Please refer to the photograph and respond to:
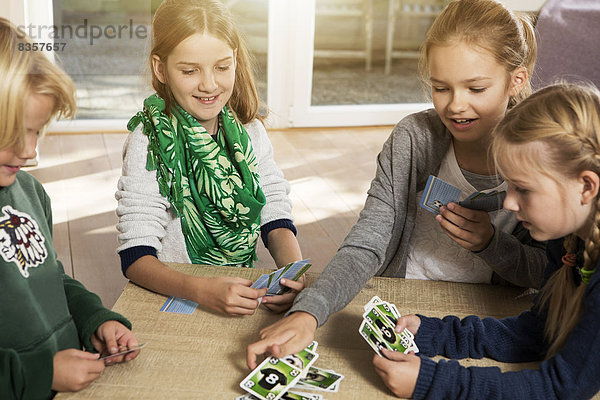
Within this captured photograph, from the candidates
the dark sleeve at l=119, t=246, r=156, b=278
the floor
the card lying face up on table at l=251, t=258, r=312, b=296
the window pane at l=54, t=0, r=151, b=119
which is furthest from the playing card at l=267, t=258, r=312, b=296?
the window pane at l=54, t=0, r=151, b=119

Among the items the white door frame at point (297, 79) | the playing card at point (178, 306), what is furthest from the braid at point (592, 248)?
the white door frame at point (297, 79)

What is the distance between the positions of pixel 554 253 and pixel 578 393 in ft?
1.00

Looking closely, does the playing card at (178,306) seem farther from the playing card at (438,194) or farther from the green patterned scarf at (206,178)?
the playing card at (438,194)

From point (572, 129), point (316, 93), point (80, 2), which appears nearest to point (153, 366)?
point (572, 129)

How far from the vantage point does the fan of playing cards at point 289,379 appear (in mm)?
1111

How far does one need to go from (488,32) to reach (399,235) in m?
0.56

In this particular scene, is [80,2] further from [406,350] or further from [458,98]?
[406,350]

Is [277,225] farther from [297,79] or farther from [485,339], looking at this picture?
[297,79]

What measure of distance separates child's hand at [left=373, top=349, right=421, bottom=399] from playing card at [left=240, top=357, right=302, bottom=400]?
14 centimetres

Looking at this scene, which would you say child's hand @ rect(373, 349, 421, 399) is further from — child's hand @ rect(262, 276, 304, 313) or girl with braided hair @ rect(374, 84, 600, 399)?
child's hand @ rect(262, 276, 304, 313)

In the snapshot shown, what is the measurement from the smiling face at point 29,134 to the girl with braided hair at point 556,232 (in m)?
0.71

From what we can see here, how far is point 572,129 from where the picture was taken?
115 cm

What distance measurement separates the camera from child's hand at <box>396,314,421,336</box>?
1.31 meters

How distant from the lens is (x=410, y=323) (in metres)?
1.32
